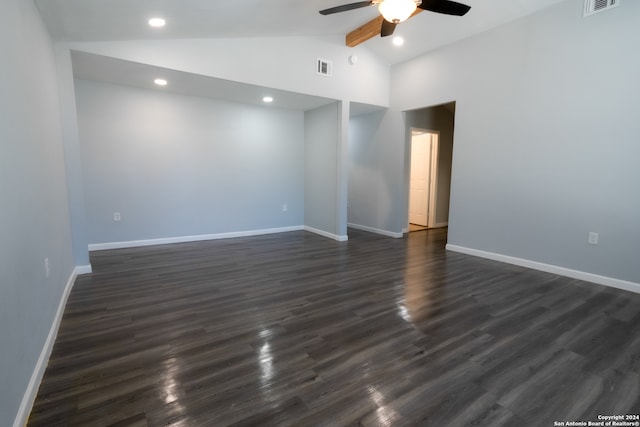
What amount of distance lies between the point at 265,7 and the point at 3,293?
3.23m

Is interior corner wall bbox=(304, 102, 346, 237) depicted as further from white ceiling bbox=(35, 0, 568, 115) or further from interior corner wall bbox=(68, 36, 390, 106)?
interior corner wall bbox=(68, 36, 390, 106)

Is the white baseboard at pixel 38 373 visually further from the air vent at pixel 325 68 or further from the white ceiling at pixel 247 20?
the air vent at pixel 325 68

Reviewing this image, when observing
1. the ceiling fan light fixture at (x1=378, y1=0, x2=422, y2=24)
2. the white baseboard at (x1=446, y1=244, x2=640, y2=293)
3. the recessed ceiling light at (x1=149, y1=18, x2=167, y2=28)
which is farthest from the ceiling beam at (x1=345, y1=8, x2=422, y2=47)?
the white baseboard at (x1=446, y1=244, x2=640, y2=293)

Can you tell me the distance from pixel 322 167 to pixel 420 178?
2508 millimetres

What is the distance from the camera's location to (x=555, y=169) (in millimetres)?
3605

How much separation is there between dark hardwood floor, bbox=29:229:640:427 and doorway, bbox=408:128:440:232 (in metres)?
3.11

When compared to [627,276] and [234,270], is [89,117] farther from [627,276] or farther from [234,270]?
[627,276]

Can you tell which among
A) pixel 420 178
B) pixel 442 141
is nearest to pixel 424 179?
pixel 420 178

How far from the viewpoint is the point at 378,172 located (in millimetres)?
5980

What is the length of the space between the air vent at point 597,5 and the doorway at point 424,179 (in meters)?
3.05

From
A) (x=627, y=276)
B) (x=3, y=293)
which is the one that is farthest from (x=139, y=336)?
(x=627, y=276)

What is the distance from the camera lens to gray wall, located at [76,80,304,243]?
14.4 feet

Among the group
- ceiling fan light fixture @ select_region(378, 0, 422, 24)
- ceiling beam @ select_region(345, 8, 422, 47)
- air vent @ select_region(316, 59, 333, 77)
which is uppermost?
ceiling beam @ select_region(345, 8, 422, 47)

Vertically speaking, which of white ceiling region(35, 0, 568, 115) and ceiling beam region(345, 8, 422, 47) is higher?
ceiling beam region(345, 8, 422, 47)
